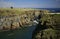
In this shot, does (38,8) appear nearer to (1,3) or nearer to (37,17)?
(37,17)

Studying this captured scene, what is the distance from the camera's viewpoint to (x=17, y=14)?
20.7ft

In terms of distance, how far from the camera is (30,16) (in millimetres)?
6254

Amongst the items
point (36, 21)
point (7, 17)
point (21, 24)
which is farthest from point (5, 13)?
point (36, 21)

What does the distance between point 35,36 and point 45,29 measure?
37 cm

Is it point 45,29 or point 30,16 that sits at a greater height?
point 30,16

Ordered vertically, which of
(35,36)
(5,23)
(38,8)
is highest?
(38,8)

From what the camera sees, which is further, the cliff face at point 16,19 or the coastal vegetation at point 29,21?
the cliff face at point 16,19

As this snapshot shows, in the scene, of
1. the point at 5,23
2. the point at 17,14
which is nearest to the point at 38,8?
the point at 17,14

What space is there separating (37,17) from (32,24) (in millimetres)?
263

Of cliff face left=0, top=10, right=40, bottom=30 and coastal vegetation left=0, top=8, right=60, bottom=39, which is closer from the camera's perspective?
Result: coastal vegetation left=0, top=8, right=60, bottom=39

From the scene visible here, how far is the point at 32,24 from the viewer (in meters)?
6.20

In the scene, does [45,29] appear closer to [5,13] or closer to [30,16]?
[30,16]

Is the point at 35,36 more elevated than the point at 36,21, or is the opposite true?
the point at 36,21

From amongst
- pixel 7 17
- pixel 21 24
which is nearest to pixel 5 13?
pixel 7 17
